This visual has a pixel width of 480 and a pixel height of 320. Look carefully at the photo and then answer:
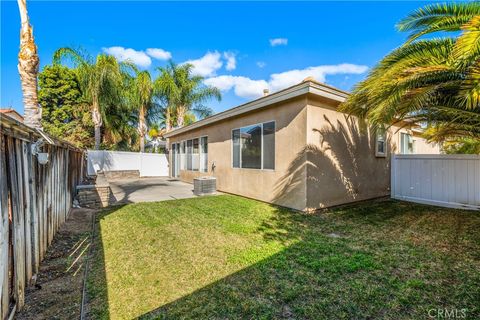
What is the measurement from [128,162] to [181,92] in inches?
279

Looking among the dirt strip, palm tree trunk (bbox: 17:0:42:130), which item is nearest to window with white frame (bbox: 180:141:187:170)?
the dirt strip

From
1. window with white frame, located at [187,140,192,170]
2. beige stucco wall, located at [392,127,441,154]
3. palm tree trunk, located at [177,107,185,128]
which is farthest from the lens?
palm tree trunk, located at [177,107,185,128]

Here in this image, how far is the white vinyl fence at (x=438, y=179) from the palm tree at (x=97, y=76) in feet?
56.2

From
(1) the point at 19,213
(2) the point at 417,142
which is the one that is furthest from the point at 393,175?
(1) the point at 19,213

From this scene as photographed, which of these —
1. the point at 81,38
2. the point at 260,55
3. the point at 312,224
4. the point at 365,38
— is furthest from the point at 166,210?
the point at 81,38

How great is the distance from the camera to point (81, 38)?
14273 millimetres

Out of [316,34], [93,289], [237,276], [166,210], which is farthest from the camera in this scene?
[316,34]

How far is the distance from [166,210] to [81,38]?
45.9 ft

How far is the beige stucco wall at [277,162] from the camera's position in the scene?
6508 mm

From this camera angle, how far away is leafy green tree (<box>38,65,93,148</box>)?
2048 centimetres

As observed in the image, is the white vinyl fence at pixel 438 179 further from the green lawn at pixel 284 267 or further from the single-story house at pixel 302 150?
the green lawn at pixel 284 267

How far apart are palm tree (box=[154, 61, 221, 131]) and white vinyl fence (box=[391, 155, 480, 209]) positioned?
15.0 metres

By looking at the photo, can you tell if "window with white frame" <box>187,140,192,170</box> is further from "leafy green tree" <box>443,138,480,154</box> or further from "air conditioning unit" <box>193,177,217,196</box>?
"leafy green tree" <box>443,138,480,154</box>

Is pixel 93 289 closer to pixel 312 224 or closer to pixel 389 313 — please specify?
pixel 389 313
